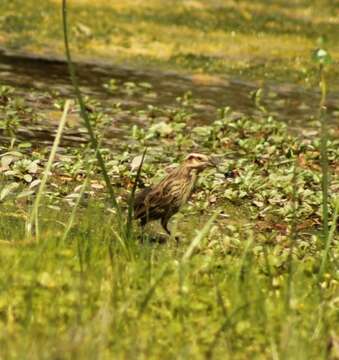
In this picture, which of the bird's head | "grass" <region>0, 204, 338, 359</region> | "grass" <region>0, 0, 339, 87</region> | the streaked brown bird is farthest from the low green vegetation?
"grass" <region>0, 0, 339, 87</region>

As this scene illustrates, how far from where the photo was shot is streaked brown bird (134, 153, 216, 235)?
10.7 metres

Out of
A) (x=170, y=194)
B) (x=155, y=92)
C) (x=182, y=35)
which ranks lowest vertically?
(x=182, y=35)

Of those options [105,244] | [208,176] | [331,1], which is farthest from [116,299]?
[331,1]

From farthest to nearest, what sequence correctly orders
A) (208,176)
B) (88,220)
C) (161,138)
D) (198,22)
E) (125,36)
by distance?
(198,22) < (125,36) < (161,138) < (208,176) < (88,220)

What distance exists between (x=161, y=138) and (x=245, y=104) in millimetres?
4722

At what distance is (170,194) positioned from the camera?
35.1ft

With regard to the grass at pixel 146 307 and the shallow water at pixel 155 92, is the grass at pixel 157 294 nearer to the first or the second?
the grass at pixel 146 307

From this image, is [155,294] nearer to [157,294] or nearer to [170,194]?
[157,294]

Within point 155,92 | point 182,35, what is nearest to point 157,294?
point 155,92

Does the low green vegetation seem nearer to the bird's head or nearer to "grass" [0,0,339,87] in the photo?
the bird's head

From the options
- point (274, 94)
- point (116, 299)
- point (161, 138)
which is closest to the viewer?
point (116, 299)

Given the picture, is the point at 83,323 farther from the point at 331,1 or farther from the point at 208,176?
the point at 331,1

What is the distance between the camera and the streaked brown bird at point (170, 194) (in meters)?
10.7

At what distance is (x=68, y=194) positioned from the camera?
12.0 meters
